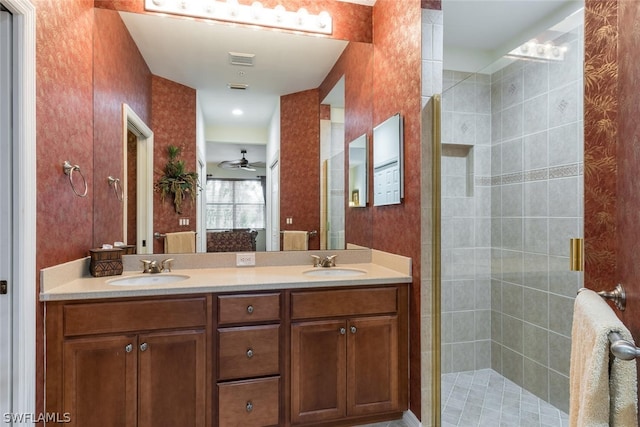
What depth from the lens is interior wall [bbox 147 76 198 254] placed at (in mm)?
2293

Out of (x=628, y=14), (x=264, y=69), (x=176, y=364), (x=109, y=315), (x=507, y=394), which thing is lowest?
(x=507, y=394)

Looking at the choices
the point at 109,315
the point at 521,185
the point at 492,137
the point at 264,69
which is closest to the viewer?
the point at 109,315

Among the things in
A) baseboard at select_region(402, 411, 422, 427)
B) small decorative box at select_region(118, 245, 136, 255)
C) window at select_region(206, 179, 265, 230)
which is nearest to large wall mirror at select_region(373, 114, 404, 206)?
window at select_region(206, 179, 265, 230)

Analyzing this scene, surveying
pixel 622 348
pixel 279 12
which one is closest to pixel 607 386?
pixel 622 348

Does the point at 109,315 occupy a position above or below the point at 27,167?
below

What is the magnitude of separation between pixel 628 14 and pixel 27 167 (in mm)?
2043

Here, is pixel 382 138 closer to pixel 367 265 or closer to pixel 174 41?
pixel 367 265

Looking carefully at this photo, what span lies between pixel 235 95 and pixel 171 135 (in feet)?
1.71

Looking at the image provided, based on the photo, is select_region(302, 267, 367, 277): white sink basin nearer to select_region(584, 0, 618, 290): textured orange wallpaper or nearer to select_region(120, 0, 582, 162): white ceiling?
select_region(120, 0, 582, 162): white ceiling

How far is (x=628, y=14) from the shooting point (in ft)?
2.43

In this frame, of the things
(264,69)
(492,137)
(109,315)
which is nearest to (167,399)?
(109,315)

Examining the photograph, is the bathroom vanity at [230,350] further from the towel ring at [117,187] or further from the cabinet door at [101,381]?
the towel ring at [117,187]

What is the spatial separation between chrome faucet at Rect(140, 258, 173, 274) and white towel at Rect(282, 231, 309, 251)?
766 millimetres

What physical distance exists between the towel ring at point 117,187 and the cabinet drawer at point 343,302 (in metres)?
1.31
